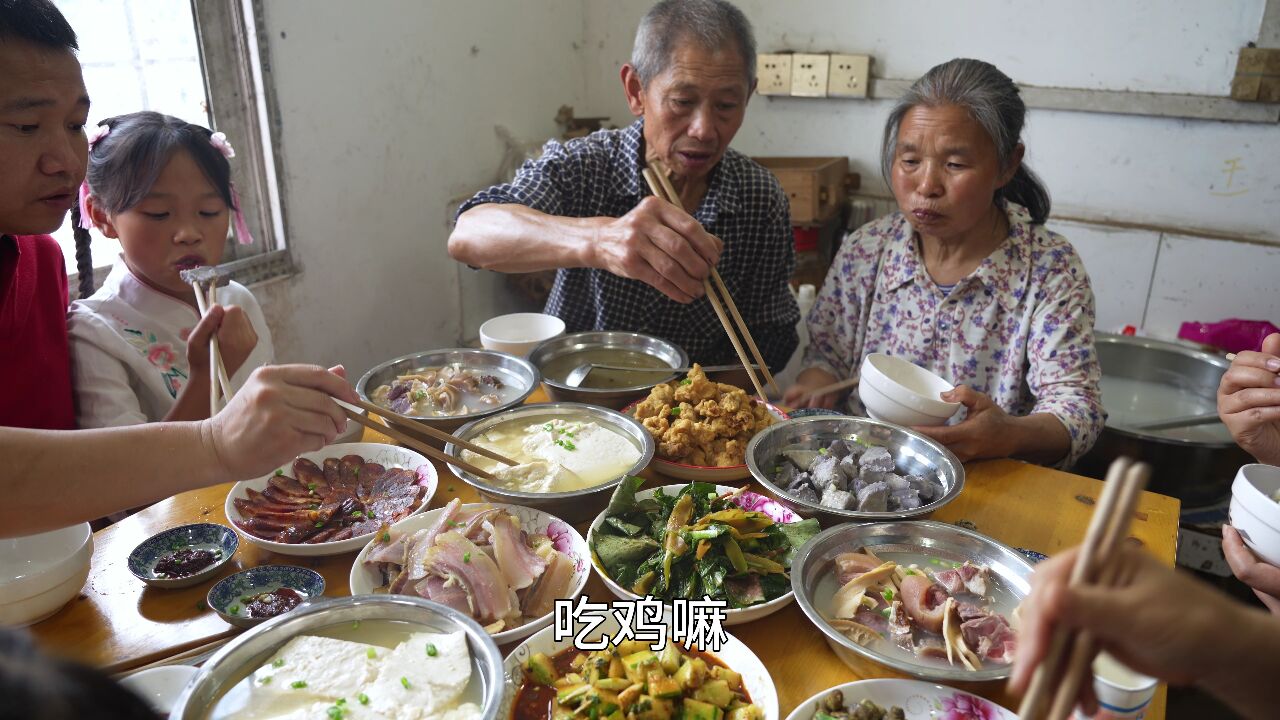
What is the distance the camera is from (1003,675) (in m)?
1.36

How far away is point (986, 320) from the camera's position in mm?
2914

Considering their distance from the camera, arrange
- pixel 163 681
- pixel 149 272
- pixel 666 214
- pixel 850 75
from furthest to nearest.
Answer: pixel 850 75
pixel 149 272
pixel 666 214
pixel 163 681

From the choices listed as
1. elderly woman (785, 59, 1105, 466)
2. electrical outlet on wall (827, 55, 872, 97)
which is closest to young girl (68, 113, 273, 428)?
elderly woman (785, 59, 1105, 466)

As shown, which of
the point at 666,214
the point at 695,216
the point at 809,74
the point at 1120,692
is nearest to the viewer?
the point at 1120,692

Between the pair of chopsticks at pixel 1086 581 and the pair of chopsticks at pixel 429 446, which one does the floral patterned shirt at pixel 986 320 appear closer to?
the pair of chopsticks at pixel 429 446

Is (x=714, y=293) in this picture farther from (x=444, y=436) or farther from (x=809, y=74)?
(x=809, y=74)

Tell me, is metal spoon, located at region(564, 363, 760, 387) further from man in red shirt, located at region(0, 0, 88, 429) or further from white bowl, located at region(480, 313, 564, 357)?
man in red shirt, located at region(0, 0, 88, 429)

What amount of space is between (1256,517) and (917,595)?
0.76 metres

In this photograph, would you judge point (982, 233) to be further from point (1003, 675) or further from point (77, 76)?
point (77, 76)

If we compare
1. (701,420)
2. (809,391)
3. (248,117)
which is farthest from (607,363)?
(248,117)

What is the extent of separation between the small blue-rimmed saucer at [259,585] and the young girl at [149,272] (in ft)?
3.20

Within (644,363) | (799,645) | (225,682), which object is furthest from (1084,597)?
(644,363)

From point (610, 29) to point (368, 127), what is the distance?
2.46m

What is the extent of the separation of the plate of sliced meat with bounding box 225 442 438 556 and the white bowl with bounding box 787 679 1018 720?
106 centimetres
